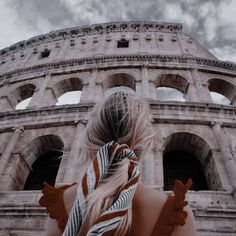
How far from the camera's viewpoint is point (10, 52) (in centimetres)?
2145

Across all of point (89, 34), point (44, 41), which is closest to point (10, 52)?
point (44, 41)

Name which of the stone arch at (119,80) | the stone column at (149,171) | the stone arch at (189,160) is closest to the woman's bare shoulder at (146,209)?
the stone column at (149,171)

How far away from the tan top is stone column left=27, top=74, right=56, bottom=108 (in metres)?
11.2

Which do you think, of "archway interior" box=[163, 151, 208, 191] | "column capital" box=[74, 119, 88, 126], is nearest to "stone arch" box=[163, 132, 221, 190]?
"archway interior" box=[163, 151, 208, 191]

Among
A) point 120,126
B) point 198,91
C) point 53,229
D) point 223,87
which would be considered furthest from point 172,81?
point 53,229

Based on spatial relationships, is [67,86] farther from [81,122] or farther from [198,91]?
[198,91]

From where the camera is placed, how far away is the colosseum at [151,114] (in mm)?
7559

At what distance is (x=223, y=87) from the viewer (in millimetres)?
14297

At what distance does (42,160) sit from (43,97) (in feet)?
11.9

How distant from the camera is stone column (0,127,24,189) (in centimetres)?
905

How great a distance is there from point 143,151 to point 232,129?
922 cm

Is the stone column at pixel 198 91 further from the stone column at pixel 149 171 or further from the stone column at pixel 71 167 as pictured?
the stone column at pixel 71 167

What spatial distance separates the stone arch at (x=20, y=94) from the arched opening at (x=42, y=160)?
5124mm

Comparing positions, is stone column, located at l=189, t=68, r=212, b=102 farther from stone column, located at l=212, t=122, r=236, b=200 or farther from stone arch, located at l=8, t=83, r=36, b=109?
stone arch, located at l=8, t=83, r=36, b=109
